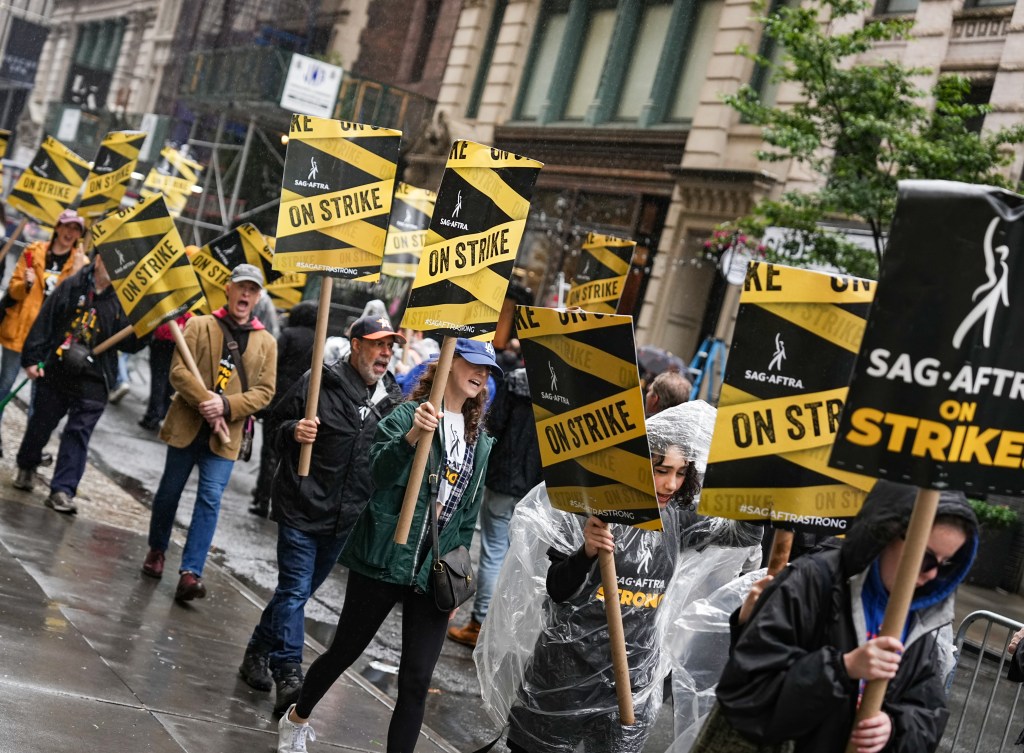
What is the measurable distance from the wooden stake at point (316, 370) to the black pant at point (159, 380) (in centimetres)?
830

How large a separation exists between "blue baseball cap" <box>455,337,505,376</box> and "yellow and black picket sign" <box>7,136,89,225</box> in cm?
893

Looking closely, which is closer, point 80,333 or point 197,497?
point 197,497

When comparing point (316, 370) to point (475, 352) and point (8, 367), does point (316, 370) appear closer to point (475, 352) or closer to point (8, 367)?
point (475, 352)

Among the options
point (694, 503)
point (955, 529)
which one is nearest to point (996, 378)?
point (955, 529)

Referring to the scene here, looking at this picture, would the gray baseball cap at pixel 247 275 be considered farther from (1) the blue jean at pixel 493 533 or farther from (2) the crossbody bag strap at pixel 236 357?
(1) the blue jean at pixel 493 533

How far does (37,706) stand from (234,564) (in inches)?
166

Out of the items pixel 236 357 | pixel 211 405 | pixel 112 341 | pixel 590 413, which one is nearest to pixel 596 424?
pixel 590 413

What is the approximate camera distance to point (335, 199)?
6609 mm

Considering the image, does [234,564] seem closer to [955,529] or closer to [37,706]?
[37,706]

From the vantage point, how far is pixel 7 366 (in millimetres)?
10625

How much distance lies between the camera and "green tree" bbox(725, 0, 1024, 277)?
14.3m

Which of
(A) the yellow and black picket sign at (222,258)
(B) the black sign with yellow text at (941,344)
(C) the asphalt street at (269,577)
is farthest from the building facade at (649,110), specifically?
(B) the black sign with yellow text at (941,344)

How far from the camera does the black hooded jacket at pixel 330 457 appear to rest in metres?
6.33

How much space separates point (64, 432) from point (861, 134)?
968cm
